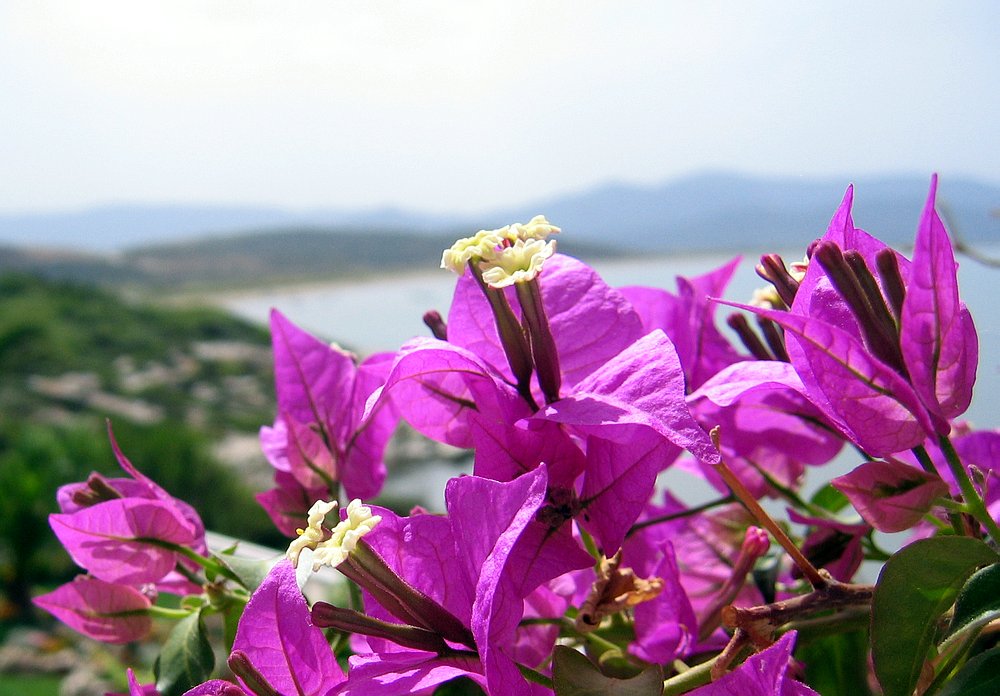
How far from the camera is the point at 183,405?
529 cm

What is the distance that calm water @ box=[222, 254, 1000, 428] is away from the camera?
419mm

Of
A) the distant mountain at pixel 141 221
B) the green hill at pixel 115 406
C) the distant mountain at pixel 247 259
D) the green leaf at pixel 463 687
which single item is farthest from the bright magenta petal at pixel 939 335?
the distant mountain at pixel 141 221

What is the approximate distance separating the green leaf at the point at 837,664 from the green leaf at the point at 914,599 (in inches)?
2.6

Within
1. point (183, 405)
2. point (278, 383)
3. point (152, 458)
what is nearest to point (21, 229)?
point (183, 405)

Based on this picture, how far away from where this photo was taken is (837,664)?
20cm

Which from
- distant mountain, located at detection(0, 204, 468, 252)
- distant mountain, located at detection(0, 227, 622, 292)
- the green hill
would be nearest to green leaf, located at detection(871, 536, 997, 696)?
the green hill

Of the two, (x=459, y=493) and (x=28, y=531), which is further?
(x=28, y=531)

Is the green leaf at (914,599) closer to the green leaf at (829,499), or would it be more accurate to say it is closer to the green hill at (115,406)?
the green leaf at (829,499)

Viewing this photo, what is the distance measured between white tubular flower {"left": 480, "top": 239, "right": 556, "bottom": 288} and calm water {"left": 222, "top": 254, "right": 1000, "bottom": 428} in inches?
6.0

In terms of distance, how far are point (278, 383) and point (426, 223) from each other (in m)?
20.2

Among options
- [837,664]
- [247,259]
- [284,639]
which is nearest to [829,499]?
[837,664]

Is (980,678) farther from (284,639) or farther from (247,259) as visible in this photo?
(247,259)

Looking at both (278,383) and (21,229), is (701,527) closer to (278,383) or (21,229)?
(278,383)

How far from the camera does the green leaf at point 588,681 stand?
0.48 feet
